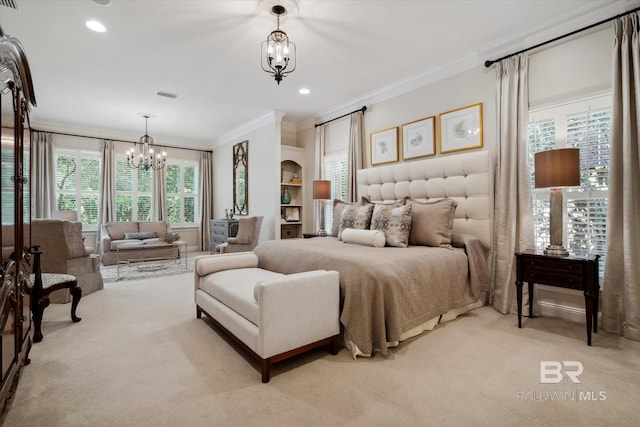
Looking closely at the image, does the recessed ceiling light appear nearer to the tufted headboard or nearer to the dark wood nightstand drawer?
the tufted headboard

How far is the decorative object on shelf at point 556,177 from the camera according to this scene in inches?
99.2

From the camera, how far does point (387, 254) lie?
8.57 ft

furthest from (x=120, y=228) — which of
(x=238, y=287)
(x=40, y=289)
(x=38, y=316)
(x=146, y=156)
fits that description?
(x=238, y=287)

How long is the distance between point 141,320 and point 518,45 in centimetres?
472

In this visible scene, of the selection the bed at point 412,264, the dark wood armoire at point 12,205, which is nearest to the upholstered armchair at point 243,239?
the bed at point 412,264

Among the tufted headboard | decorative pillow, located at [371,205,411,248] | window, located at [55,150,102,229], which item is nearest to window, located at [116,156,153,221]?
window, located at [55,150,102,229]

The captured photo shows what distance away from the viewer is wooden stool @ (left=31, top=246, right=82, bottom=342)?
99.5 inches

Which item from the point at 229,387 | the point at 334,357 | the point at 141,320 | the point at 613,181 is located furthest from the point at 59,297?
the point at 613,181

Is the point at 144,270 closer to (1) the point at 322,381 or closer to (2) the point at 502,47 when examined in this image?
(1) the point at 322,381

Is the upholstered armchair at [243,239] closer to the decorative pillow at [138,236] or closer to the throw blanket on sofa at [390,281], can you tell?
the decorative pillow at [138,236]

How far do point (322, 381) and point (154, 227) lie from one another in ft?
21.0

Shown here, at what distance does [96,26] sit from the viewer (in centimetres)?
299

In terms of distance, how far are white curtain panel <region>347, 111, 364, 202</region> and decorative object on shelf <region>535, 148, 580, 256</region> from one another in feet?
8.49

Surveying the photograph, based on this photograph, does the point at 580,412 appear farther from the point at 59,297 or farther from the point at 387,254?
the point at 59,297
